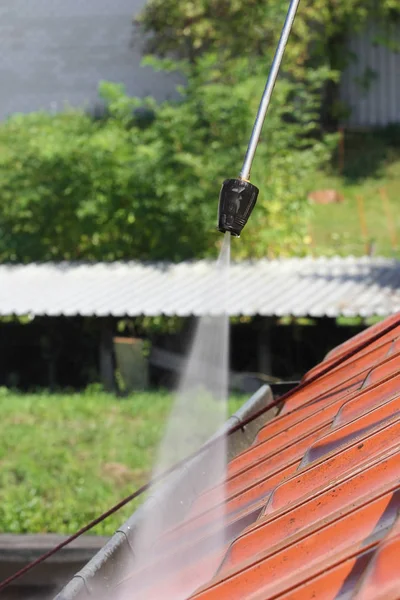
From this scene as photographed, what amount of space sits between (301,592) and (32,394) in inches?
458

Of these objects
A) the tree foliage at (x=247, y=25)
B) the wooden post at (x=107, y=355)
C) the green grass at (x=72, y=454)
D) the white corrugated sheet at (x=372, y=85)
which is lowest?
the green grass at (x=72, y=454)

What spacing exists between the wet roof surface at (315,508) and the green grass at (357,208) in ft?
43.6

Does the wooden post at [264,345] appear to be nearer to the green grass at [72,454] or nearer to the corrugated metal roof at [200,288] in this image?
the corrugated metal roof at [200,288]

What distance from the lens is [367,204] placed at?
2003 centimetres

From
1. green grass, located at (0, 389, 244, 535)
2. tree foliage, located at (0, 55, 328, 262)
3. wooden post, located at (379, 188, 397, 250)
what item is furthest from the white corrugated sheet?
green grass, located at (0, 389, 244, 535)

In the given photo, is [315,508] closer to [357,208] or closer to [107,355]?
[107,355]

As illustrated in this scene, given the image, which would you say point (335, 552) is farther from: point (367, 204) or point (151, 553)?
point (367, 204)

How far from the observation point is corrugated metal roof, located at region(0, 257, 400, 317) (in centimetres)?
1234

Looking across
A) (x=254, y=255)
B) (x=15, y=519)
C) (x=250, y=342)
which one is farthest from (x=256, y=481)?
(x=254, y=255)

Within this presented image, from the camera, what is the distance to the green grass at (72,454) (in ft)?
30.9

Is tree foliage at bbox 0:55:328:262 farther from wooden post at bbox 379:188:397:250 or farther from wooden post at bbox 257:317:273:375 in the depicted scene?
wooden post at bbox 379:188:397:250

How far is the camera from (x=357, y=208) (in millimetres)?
19797

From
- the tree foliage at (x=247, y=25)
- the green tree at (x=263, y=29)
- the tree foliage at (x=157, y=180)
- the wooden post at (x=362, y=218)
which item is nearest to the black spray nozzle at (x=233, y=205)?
the tree foliage at (x=157, y=180)

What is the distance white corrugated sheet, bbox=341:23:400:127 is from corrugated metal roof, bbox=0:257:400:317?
9.78 m
